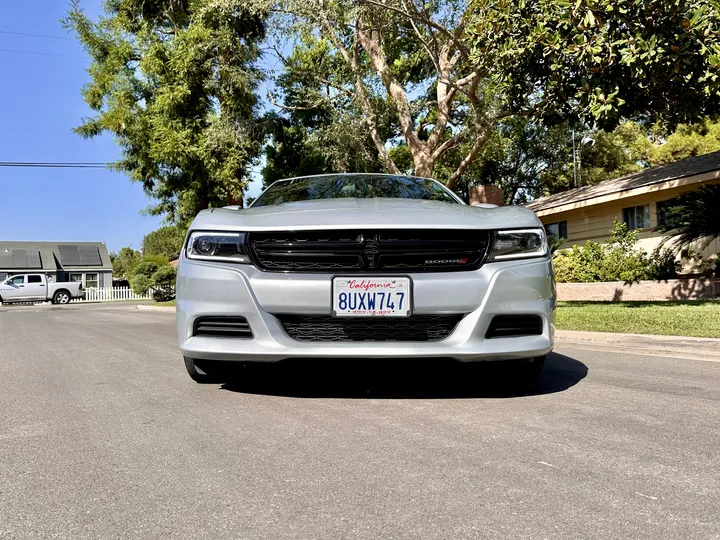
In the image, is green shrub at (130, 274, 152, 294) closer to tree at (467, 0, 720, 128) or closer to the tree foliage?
tree at (467, 0, 720, 128)

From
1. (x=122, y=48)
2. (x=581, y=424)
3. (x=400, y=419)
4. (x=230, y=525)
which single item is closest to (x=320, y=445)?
(x=400, y=419)

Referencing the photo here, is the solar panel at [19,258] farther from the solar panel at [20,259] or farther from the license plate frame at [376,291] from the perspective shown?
the license plate frame at [376,291]

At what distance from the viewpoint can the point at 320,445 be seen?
284 centimetres

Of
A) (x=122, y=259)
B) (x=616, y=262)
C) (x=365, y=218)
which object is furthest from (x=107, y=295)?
(x=122, y=259)

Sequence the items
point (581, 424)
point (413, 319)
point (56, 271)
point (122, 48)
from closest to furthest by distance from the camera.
Answer: 1. point (581, 424)
2. point (413, 319)
3. point (122, 48)
4. point (56, 271)

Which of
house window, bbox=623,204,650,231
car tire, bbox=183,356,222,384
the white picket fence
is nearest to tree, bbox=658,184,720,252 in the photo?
house window, bbox=623,204,650,231

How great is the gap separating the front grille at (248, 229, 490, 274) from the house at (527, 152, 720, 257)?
13.1 m

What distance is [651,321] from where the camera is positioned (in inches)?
337

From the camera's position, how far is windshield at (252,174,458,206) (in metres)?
4.83

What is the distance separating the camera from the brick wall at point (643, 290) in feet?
42.2

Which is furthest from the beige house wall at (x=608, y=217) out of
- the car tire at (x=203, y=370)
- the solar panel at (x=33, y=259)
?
the solar panel at (x=33, y=259)

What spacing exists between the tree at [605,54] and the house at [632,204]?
4821 millimetres

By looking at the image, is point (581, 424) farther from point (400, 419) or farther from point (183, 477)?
point (183, 477)

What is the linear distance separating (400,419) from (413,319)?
0.55 metres
